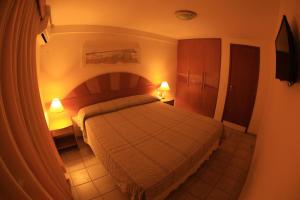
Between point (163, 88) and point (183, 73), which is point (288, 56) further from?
point (183, 73)

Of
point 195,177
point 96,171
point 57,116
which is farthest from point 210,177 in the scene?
point 57,116

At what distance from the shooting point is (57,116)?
9.41 ft

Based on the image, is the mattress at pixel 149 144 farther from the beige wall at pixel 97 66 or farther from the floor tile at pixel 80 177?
the beige wall at pixel 97 66

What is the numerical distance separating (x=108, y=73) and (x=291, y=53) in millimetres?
3161

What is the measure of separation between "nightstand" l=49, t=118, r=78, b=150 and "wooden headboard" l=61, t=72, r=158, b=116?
32 cm

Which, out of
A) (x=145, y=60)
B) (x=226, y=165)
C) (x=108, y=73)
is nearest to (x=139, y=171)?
(x=226, y=165)

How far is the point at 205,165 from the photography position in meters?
2.47

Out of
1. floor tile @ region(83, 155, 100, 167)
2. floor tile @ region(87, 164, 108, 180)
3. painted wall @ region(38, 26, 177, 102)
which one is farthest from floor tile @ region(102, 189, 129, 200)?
painted wall @ region(38, 26, 177, 102)

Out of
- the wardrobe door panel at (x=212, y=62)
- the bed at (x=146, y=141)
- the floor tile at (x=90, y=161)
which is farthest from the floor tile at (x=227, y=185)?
the wardrobe door panel at (x=212, y=62)

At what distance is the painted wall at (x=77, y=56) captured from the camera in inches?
105

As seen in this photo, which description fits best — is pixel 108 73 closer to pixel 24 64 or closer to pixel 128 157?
pixel 128 157

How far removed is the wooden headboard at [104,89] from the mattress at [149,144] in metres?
0.56

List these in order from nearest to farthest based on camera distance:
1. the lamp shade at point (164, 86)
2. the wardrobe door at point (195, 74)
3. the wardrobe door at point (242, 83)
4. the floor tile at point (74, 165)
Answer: the floor tile at point (74, 165) → the wardrobe door at point (242, 83) → the wardrobe door at point (195, 74) → the lamp shade at point (164, 86)

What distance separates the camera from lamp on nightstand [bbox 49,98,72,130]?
263cm
